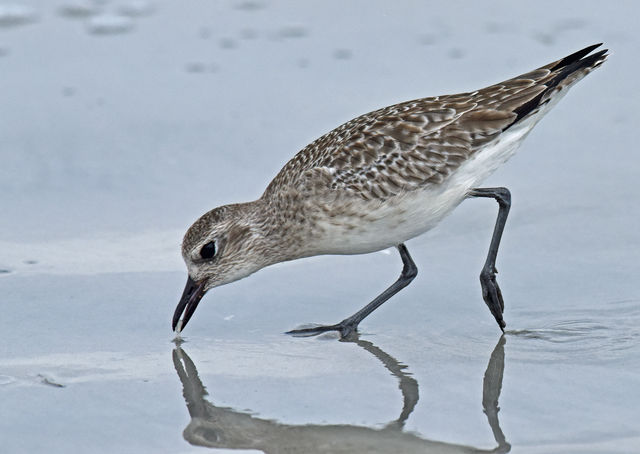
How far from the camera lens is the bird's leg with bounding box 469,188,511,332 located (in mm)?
7039

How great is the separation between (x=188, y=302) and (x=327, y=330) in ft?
2.84

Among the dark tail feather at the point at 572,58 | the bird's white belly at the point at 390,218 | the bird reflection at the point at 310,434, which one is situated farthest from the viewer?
the dark tail feather at the point at 572,58

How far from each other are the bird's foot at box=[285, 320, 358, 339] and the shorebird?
0.06 ft

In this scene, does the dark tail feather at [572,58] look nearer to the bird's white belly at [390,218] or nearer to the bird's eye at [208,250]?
the bird's white belly at [390,218]

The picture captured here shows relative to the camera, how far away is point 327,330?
23.4 feet

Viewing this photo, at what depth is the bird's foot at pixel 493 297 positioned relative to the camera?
7027 mm

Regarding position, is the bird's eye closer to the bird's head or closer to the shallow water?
the bird's head

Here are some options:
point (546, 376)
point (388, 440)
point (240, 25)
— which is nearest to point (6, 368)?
point (388, 440)

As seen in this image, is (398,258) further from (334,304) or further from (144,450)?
(144,450)

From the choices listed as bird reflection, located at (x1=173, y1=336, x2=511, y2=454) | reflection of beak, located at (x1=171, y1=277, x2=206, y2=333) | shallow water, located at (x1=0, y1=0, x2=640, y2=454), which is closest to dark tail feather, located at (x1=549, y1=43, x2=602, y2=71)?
shallow water, located at (x1=0, y1=0, x2=640, y2=454)

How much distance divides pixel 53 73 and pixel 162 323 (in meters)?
4.31

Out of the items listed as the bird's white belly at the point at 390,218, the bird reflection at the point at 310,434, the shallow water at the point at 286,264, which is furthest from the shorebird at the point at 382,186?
the bird reflection at the point at 310,434

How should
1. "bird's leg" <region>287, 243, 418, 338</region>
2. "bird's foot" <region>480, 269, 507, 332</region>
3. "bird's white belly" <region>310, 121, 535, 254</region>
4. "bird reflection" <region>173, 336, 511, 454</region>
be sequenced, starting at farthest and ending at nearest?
"bird's white belly" <region>310, 121, 535, 254</region>
"bird's leg" <region>287, 243, 418, 338</region>
"bird's foot" <region>480, 269, 507, 332</region>
"bird reflection" <region>173, 336, 511, 454</region>

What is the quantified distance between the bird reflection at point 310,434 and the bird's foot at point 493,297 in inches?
31.9
